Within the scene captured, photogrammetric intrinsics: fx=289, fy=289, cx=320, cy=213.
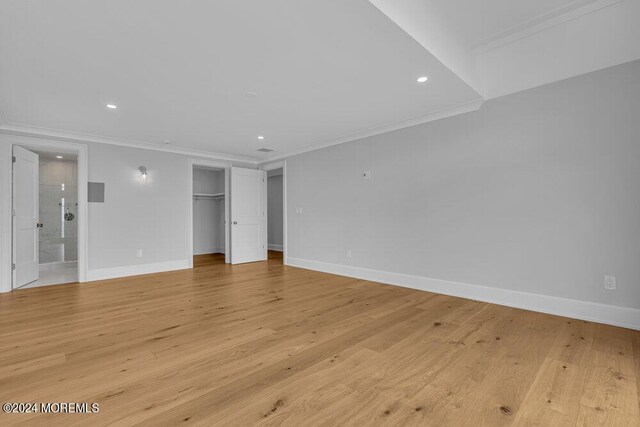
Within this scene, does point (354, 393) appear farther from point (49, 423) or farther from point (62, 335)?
point (62, 335)

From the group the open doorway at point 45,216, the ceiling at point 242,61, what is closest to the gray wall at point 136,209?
the open doorway at point 45,216

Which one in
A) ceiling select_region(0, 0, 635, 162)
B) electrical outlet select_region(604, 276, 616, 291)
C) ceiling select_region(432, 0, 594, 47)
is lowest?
electrical outlet select_region(604, 276, 616, 291)

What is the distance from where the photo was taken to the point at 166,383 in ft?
5.99

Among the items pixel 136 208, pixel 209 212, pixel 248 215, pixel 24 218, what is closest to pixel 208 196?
pixel 209 212

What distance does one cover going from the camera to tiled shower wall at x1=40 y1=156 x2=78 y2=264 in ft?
20.8

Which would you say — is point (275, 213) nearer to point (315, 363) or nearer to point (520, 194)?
point (520, 194)

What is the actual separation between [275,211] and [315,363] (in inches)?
283

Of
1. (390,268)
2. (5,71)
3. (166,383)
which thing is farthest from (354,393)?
(5,71)

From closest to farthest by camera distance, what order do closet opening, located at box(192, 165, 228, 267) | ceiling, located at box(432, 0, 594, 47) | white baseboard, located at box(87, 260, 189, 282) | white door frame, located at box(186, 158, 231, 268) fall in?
ceiling, located at box(432, 0, 594, 47), white baseboard, located at box(87, 260, 189, 282), white door frame, located at box(186, 158, 231, 268), closet opening, located at box(192, 165, 228, 267)

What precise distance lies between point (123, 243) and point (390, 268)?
461cm

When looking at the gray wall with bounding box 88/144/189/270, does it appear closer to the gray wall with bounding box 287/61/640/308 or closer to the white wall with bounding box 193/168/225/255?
the white wall with bounding box 193/168/225/255

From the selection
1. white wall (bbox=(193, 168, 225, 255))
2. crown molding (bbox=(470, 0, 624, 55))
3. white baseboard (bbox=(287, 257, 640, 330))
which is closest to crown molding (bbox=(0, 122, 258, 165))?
white wall (bbox=(193, 168, 225, 255))

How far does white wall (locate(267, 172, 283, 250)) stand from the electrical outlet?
23.3 ft

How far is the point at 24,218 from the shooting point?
4.52 m
